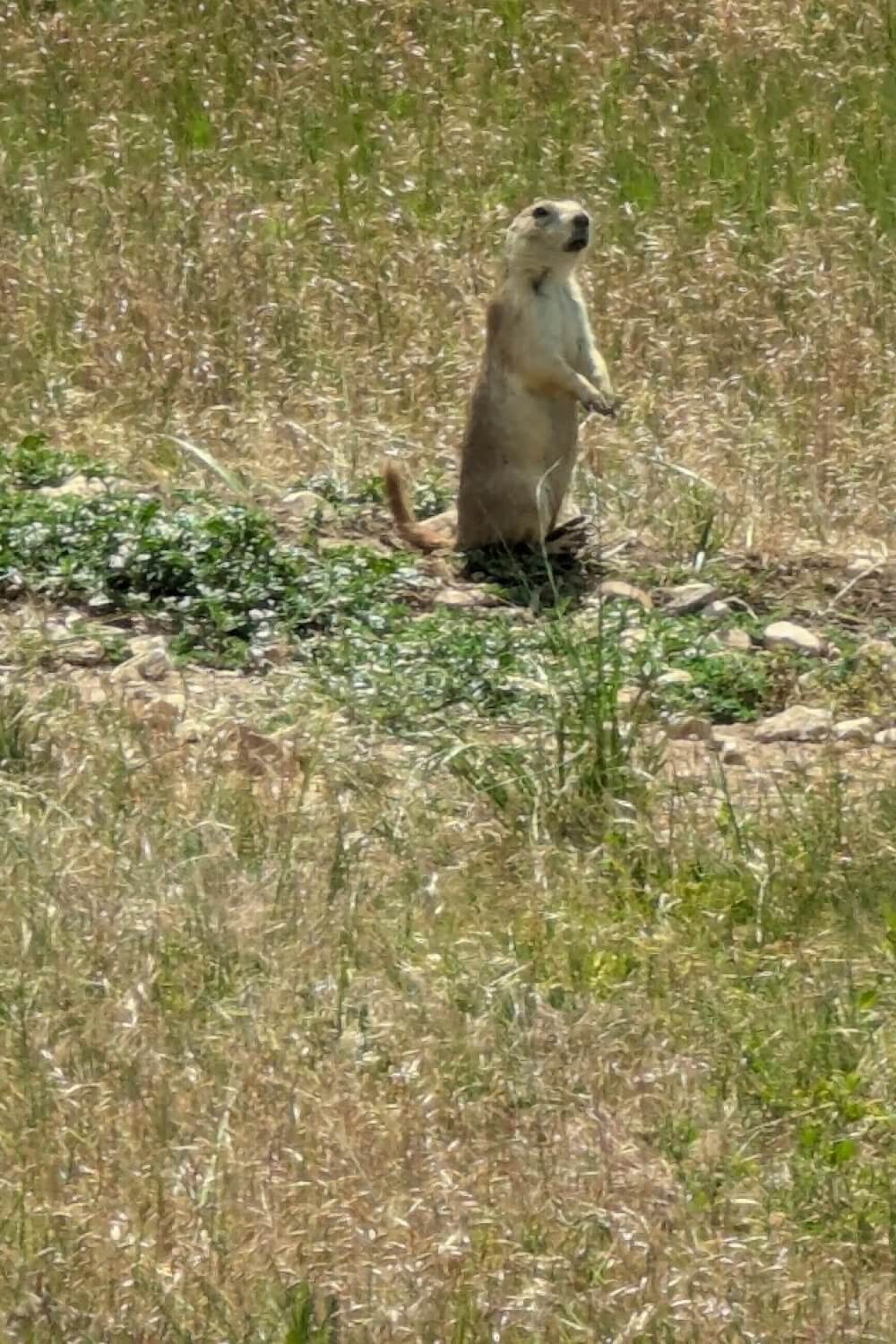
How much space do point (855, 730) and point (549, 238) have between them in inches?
91.5

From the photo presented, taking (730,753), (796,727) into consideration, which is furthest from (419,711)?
(796,727)

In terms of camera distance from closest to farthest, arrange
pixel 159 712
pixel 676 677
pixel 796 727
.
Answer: pixel 159 712 → pixel 796 727 → pixel 676 677

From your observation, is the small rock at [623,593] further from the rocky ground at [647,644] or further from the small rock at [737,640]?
the small rock at [737,640]

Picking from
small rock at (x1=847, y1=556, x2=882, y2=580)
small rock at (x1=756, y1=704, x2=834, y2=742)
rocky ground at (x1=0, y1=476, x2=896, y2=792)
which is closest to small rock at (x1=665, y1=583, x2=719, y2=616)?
rocky ground at (x1=0, y1=476, x2=896, y2=792)

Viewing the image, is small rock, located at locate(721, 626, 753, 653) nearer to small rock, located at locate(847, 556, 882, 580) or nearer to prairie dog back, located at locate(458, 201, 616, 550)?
small rock, located at locate(847, 556, 882, 580)

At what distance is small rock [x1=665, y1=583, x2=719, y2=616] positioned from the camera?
6.88m

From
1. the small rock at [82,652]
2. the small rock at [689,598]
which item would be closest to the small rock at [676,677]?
the small rock at [689,598]

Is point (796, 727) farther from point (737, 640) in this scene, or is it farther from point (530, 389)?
point (530, 389)

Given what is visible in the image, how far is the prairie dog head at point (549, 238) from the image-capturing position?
299 inches

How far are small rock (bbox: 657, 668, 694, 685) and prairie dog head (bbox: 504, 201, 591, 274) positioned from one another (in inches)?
72.8

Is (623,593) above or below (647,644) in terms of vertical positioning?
below

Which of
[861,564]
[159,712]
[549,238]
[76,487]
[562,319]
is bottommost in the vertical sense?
[861,564]

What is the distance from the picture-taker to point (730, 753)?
18.8ft

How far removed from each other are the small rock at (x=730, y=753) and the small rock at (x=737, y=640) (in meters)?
0.68
